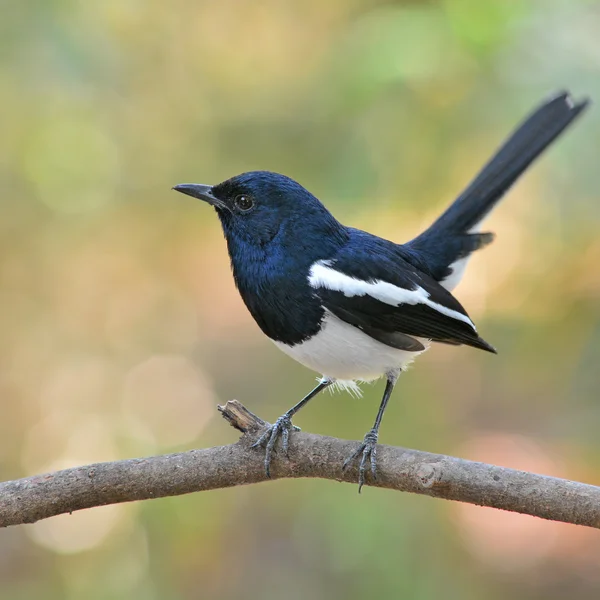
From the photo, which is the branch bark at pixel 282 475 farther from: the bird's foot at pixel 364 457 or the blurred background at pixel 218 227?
the blurred background at pixel 218 227

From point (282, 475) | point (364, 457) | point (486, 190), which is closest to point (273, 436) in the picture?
point (282, 475)

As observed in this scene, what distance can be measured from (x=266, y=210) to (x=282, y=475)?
0.91 meters

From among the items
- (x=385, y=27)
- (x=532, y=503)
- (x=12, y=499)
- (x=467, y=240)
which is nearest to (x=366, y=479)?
(x=532, y=503)

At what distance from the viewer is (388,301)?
3.00 metres

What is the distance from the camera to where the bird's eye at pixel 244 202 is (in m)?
3.04

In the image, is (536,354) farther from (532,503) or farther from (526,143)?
(532,503)

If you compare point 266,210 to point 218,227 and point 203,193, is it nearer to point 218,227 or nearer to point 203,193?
point 203,193

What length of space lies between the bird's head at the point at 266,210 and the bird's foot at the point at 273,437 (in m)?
0.61

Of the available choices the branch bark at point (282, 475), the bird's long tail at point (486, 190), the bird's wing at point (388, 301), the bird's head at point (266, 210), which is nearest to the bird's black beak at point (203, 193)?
the bird's head at point (266, 210)

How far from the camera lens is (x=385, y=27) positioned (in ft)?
11.9

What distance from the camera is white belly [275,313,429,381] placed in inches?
113

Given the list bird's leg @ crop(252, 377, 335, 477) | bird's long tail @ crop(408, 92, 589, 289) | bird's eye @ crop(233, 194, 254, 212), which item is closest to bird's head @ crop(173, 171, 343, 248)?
bird's eye @ crop(233, 194, 254, 212)

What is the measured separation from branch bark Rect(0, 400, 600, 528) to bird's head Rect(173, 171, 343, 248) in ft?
2.04

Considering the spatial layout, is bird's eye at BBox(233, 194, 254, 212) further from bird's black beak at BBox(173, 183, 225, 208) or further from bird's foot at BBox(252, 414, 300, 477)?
bird's foot at BBox(252, 414, 300, 477)
